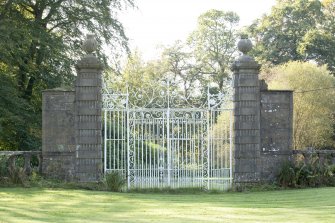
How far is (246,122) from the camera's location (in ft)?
44.9

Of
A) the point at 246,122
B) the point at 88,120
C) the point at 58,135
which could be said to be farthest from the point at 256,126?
the point at 58,135

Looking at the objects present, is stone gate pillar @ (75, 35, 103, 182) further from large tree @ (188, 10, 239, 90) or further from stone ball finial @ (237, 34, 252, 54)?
large tree @ (188, 10, 239, 90)

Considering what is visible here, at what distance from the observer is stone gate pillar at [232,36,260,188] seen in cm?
1362

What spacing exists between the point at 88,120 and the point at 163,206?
3988 millimetres

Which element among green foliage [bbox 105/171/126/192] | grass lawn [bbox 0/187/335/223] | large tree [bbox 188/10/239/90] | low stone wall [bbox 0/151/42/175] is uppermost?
large tree [bbox 188/10/239/90]

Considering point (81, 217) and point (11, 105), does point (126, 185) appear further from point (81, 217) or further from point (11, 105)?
point (11, 105)

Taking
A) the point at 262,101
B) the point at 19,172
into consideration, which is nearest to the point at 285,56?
the point at 262,101

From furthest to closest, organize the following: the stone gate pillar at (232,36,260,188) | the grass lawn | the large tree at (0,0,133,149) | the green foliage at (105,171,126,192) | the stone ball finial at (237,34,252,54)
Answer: the large tree at (0,0,133,149) < the stone ball finial at (237,34,252,54) < the stone gate pillar at (232,36,260,188) < the green foliage at (105,171,126,192) < the grass lawn

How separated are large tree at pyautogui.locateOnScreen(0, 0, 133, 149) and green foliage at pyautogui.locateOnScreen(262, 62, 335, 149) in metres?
13.3

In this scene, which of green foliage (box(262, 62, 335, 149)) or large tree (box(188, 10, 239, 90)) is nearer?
green foliage (box(262, 62, 335, 149))

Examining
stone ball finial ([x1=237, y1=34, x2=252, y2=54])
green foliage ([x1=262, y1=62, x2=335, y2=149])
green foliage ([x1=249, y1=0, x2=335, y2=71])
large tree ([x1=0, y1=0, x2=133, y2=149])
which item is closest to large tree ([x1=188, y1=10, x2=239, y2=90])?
green foliage ([x1=249, y1=0, x2=335, y2=71])

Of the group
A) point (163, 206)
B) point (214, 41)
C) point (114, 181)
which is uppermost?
point (214, 41)

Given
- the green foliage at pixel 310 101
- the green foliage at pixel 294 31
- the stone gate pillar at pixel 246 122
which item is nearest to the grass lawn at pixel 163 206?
the stone gate pillar at pixel 246 122

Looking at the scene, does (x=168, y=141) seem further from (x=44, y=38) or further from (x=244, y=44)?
(x=44, y=38)
